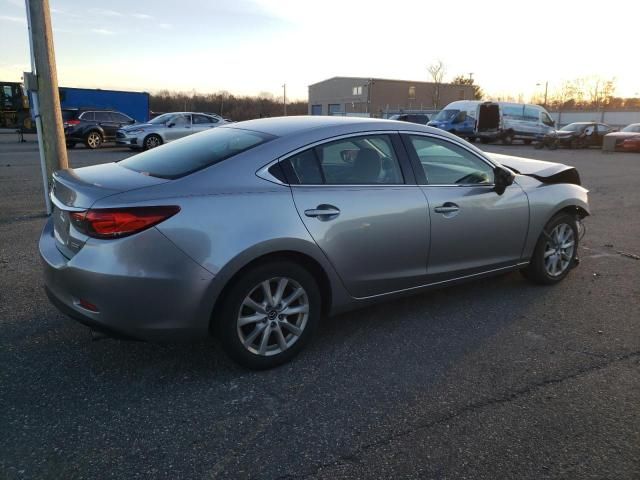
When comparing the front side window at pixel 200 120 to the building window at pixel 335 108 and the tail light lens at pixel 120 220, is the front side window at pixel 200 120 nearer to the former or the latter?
the tail light lens at pixel 120 220

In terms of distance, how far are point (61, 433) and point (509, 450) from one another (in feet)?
7.48

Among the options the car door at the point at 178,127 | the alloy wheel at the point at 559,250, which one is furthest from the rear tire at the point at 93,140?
the alloy wheel at the point at 559,250

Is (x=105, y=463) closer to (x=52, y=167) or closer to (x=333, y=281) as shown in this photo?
(x=333, y=281)

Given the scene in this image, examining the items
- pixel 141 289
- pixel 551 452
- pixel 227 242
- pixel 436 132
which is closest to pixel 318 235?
pixel 227 242

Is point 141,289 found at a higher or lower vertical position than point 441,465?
higher

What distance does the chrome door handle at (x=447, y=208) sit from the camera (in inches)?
152

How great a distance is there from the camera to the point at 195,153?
137 inches

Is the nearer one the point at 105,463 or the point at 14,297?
the point at 105,463

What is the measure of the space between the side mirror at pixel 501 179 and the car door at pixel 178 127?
626 inches

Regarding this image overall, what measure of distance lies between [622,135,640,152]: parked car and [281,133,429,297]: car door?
2542 centimetres

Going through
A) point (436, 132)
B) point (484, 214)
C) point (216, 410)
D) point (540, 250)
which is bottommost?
point (216, 410)

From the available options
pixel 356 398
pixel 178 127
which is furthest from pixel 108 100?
pixel 356 398

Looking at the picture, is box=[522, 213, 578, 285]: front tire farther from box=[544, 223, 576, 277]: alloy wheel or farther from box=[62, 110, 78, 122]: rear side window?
box=[62, 110, 78, 122]: rear side window

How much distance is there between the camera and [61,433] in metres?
2.61
